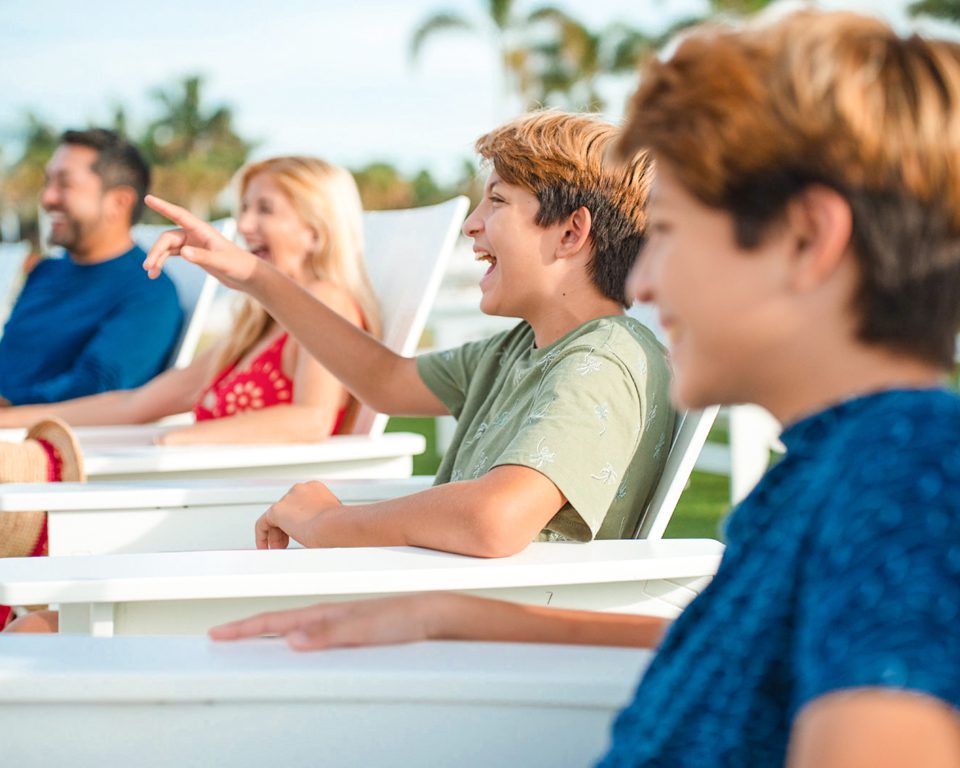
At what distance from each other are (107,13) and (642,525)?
67.6 metres

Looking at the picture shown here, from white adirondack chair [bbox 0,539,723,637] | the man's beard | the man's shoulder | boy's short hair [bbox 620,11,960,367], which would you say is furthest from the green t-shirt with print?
the man's beard

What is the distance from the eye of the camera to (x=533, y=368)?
86.4 inches

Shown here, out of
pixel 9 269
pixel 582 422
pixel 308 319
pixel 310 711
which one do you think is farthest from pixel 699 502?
pixel 310 711

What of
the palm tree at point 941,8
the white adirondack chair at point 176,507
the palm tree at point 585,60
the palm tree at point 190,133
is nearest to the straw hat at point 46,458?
the white adirondack chair at point 176,507

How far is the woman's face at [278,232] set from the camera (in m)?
3.85

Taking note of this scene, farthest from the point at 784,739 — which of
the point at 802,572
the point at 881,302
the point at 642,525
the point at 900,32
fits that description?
the point at 642,525

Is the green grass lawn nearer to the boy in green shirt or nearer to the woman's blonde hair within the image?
the woman's blonde hair

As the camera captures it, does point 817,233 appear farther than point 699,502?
No

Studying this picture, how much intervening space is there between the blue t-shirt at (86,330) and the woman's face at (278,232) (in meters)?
0.85

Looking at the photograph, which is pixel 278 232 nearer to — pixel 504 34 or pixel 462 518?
pixel 462 518

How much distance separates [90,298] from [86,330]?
0.48 ft

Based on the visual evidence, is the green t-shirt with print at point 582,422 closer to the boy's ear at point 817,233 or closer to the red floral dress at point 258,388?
the boy's ear at point 817,233

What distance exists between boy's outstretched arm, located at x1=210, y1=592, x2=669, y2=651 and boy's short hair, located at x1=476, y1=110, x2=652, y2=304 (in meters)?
1.00

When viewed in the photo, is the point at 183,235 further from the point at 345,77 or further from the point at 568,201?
the point at 345,77
